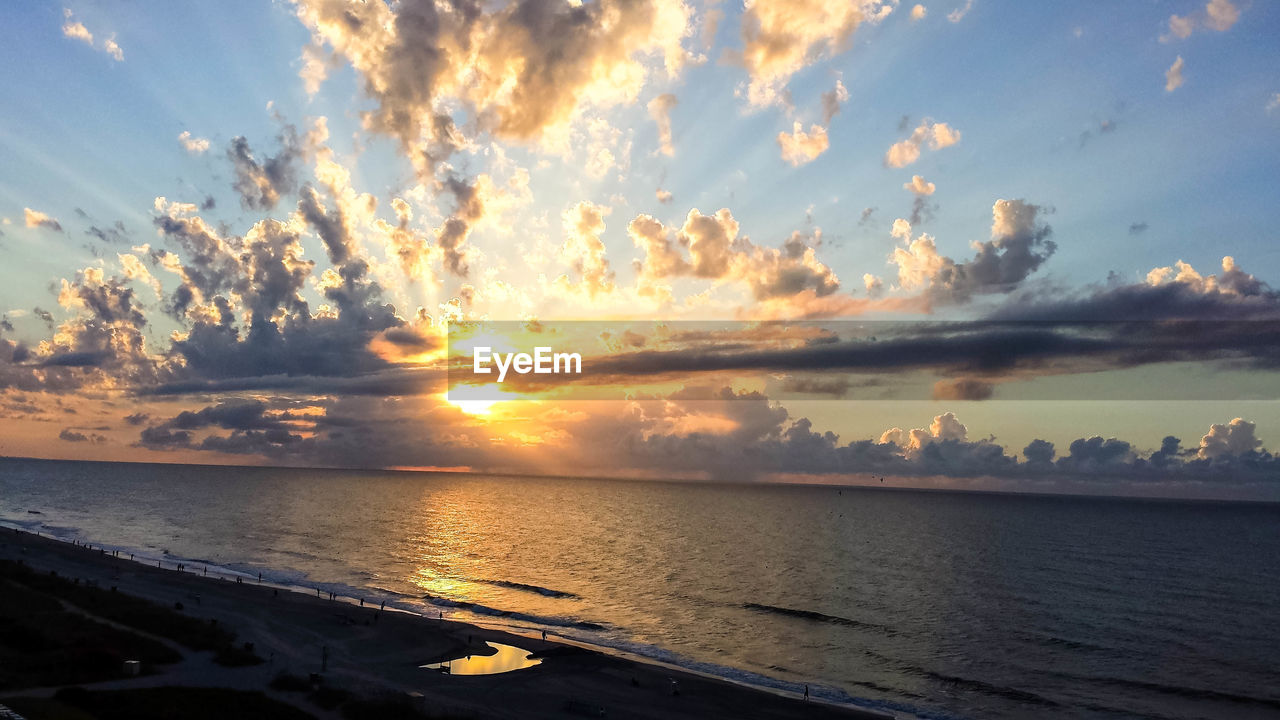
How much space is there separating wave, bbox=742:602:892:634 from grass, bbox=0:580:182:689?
63.2 m

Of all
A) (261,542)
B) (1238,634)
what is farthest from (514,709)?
(261,542)

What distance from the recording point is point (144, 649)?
178 feet

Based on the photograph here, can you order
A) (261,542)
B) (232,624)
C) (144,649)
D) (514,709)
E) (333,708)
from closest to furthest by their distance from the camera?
(333,708) < (514,709) < (144,649) < (232,624) < (261,542)

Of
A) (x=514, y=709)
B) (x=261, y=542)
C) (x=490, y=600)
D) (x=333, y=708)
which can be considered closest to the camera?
(x=333, y=708)

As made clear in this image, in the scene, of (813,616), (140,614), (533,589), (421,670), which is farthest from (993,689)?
(140,614)

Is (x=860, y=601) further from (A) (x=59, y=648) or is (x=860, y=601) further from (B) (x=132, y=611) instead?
(A) (x=59, y=648)

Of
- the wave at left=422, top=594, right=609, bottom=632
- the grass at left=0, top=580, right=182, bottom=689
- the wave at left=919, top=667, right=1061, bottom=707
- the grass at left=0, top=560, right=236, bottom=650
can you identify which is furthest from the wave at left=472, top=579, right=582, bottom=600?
the grass at left=0, top=580, right=182, bottom=689

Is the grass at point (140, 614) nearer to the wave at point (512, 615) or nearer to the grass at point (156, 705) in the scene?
the grass at point (156, 705)

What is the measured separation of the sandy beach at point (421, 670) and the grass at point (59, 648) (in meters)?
1.90

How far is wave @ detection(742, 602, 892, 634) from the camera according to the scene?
80919 millimetres

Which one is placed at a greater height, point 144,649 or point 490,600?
point 144,649

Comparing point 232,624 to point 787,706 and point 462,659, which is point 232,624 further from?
point 787,706

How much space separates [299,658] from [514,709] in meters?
22.2

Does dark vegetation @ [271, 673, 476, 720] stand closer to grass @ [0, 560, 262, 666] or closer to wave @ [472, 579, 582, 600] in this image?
grass @ [0, 560, 262, 666]
